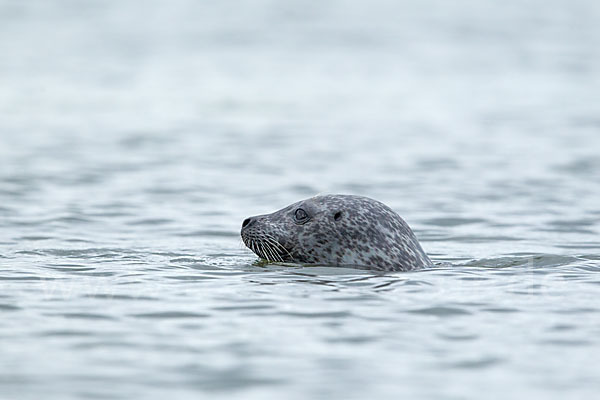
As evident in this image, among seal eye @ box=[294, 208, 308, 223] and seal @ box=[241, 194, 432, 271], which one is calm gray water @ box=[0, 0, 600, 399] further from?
seal eye @ box=[294, 208, 308, 223]

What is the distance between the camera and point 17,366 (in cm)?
836

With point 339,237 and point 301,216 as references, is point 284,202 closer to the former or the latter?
point 301,216

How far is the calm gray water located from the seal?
0.28m

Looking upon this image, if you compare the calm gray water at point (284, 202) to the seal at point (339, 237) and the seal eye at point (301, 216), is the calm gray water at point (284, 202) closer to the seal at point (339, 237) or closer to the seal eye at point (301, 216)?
the seal at point (339, 237)

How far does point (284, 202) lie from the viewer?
59.1ft

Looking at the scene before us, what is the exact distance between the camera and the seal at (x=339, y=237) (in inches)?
481

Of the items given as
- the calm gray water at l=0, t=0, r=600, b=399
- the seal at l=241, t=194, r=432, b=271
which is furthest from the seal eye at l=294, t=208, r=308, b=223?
the calm gray water at l=0, t=0, r=600, b=399

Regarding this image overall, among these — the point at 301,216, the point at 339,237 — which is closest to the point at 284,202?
the point at 301,216

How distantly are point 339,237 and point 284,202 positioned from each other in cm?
574

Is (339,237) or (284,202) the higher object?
(284,202)

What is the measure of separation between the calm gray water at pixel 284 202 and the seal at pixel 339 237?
0.90 feet

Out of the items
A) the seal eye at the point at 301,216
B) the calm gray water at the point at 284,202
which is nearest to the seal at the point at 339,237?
the seal eye at the point at 301,216

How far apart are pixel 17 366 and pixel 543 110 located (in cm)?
2172

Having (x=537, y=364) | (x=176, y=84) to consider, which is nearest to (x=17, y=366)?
(x=537, y=364)
